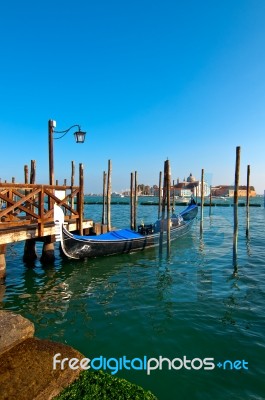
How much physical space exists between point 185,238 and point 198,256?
4.63 m

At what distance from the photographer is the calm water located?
12.9 ft

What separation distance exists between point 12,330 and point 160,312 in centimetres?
346

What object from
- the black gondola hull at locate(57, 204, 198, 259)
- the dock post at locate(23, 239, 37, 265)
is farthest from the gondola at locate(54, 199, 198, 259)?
the dock post at locate(23, 239, 37, 265)

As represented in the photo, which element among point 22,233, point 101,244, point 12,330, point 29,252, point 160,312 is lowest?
point 160,312

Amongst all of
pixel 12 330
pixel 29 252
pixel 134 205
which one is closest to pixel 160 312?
pixel 12 330

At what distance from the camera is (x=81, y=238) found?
959 cm

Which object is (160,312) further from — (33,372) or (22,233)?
(22,233)

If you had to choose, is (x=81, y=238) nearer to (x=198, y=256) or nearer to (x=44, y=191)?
(x=44, y=191)

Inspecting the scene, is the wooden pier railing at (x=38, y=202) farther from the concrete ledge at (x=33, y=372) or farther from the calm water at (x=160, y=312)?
the concrete ledge at (x=33, y=372)

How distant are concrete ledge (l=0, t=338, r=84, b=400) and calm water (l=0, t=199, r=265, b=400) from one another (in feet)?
4.20

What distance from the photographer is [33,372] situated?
2865 mm

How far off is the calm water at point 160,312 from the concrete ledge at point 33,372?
4.20 ft

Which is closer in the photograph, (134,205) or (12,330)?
(12,330)

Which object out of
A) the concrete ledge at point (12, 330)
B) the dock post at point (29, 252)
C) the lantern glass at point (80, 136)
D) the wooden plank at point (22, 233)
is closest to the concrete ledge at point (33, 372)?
the concrete ledge at point (12, 330)
